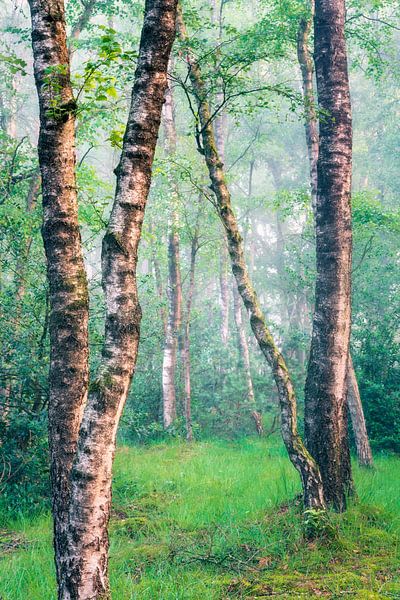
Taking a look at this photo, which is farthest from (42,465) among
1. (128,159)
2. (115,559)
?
(128,159)

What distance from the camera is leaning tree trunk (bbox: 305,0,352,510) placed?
715 cm

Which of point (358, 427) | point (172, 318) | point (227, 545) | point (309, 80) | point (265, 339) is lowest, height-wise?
point (227, 545)

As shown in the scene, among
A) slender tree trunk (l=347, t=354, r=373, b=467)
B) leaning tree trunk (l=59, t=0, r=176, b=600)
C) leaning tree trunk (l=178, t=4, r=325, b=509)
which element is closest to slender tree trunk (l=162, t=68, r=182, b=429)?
slender tree trunk (l=347, t=354, r=373, b=467)

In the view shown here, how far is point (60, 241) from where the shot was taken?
4.40 meters

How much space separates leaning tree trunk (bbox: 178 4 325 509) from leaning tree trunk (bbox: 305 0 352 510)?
656mm

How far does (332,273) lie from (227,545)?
3692mm

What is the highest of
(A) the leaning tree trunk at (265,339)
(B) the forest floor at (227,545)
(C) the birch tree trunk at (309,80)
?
(C) the birch tree trunk at (309,80)

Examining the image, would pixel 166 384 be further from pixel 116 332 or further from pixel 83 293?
pixel 116 332

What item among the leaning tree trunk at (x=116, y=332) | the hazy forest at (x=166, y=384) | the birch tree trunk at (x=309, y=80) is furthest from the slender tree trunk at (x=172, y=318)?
the leaning tree trunk at (x=116, y=332)

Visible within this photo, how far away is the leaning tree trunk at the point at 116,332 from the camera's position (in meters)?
3.55

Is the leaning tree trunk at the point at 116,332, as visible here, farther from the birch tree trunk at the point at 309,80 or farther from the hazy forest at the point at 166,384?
the birch tree trunk at the point at 309,80

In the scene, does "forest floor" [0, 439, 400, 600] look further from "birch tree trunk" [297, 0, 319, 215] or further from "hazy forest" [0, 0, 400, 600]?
"birch tree trunk" [297, 0, 319, 215]

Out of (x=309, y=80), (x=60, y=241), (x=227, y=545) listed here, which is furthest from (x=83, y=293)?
(x=309, y=80)

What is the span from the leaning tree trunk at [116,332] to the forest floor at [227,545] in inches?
60.9
